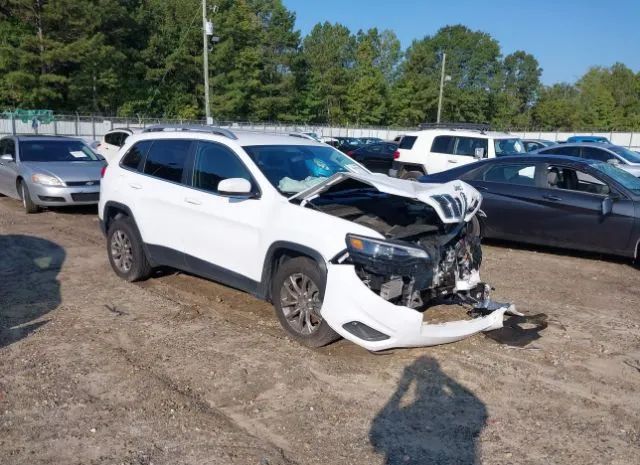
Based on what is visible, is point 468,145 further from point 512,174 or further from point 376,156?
point 376,156

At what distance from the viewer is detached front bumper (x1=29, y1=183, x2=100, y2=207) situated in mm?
10594

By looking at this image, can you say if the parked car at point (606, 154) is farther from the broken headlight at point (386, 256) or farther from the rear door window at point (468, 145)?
the broken headlight at point (386, 256)

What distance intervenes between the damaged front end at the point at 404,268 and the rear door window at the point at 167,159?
5.73 feet

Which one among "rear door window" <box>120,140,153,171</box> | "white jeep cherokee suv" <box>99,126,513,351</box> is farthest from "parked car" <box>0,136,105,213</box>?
"white jeep cherokee suv" <box>99,126,513,351</box>

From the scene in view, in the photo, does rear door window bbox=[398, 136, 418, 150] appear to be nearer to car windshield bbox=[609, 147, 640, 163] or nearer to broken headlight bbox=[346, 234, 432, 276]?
car windshield bbox=[609, 147, 640, 163]

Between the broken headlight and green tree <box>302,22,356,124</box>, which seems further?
green tree <box>302,22,356,124</box>

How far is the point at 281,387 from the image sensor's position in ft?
13.5

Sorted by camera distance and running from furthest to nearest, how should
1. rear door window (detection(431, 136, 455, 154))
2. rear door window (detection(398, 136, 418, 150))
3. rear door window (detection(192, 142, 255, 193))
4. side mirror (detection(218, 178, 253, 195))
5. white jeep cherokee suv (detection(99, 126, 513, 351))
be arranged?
rear door window (detection(398, 136, 418, 150))
rear door window (detection(431, 136, 455, 154))
rear door window (detection(192, 142, 255, 193))
side mirror (detection(218, 178, 253, 195))
white jeep cherokee suv (detection(99, 126, 513, 351))

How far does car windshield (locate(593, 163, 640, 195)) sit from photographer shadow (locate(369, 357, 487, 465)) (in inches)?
199

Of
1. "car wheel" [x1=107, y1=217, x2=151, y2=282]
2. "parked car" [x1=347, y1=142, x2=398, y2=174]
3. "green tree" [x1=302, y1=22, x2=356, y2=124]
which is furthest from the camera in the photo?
"green tree" [x1=302, y1=22, x2=356, y2=124]

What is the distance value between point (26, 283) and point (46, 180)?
471 cm

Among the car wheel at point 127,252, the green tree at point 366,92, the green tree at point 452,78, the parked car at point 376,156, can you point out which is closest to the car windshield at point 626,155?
the parked car at point 376,156

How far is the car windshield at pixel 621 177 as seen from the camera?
782cm

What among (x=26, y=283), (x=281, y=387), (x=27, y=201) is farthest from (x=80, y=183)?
(x=281, y=387)
